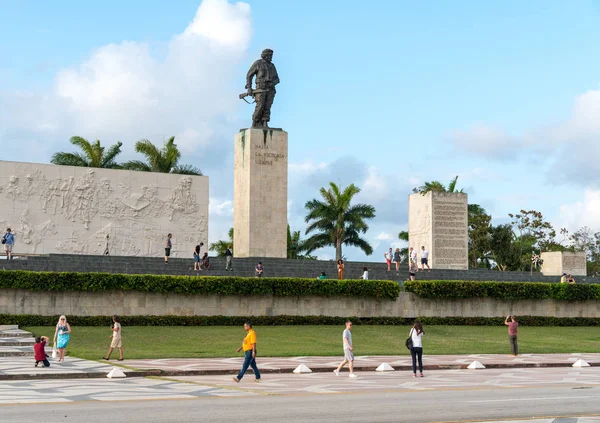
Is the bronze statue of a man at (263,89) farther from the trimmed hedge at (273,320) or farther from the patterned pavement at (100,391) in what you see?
the patterned pavement at (100,391)

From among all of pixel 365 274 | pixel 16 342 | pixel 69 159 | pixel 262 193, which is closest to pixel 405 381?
pixel 16 342

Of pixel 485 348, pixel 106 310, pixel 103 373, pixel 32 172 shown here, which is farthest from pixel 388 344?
pixel 32 172

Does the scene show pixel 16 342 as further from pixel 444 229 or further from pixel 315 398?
pixel 444 229

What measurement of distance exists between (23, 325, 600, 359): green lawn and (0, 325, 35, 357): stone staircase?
668 millimetres

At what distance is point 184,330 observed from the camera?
26.0 meters

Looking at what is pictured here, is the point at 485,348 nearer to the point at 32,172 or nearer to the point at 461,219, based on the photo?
the point at 461,219

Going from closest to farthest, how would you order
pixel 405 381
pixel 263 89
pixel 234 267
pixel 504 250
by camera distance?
pixel 405 381
pixel 234 267
pixel 263 89
pixel 504 250

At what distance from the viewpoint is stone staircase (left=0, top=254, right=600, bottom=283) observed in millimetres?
28250

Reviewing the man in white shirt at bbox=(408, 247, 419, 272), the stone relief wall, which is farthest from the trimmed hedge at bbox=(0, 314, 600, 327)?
the stone relief wall

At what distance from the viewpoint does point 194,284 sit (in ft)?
90.9

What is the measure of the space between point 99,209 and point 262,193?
276 inches

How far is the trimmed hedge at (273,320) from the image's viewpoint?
25500mm

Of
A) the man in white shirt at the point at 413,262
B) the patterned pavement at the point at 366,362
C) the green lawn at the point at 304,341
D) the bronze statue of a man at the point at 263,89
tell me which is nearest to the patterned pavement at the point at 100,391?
the patterned pavement at the point at 366,362

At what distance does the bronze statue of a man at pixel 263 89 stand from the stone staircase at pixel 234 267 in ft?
18.4
